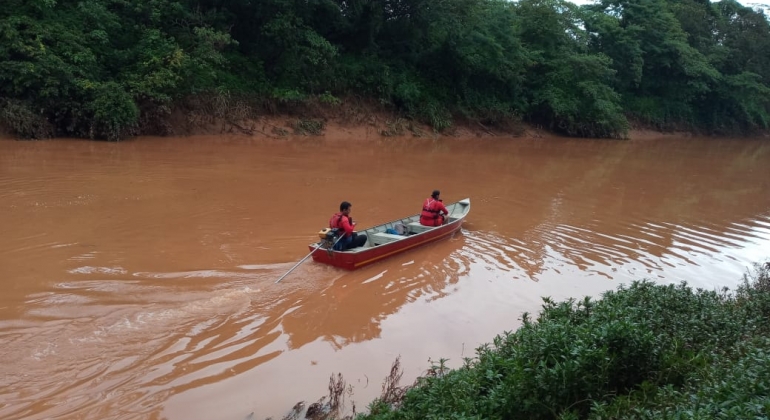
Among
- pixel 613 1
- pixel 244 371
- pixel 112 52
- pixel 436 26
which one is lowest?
pixel 244 371

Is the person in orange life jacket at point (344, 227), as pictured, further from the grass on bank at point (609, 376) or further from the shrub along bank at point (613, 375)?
the shrub along bank at point (613, 375)

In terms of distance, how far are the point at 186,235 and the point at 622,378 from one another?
753 cm

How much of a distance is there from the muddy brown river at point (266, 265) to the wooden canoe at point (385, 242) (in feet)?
0.63

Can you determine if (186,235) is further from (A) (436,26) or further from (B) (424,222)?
(A) (436,26)

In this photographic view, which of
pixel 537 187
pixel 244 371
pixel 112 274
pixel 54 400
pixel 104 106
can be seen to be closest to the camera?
pixel 54 400

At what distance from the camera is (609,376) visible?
4.44 m

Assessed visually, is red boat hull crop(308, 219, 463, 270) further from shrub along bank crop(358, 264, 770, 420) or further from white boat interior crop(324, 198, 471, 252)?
shrub along bank crop(358, 264, 770, 420)

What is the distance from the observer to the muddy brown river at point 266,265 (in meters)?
5.55

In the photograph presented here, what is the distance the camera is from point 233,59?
76.1 feet

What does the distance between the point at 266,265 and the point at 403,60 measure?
21.4m

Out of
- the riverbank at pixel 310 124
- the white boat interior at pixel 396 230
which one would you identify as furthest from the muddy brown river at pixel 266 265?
the riverbank at pixel 310 124

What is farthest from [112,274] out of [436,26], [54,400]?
[436,26]

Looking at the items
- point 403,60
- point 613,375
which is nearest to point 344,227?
point 613,375

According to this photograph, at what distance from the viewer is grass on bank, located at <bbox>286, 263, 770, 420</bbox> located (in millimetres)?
3802
